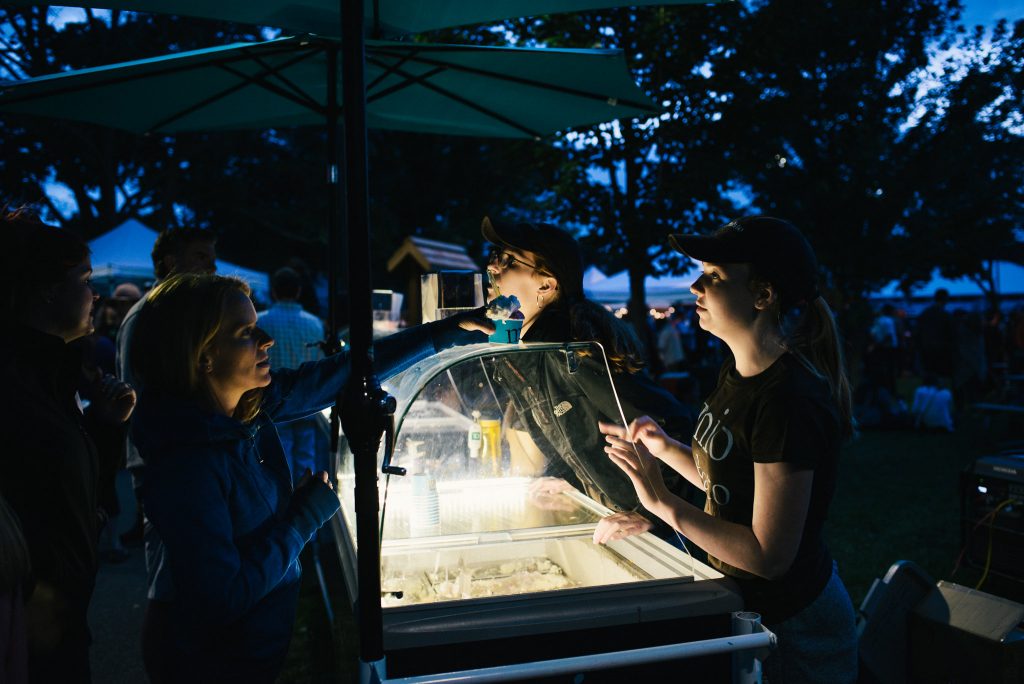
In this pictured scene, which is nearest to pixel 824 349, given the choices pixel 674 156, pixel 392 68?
pixel 392 68

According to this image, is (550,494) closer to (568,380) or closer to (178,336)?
(568,380)

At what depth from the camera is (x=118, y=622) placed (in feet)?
13.7

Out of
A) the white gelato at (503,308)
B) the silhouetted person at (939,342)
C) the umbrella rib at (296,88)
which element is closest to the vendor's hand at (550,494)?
the white gelato at (503,308)

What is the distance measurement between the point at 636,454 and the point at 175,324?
3.85 feet

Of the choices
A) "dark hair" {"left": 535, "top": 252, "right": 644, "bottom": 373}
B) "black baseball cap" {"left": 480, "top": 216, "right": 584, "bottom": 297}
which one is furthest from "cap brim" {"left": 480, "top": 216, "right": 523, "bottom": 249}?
"dark hair" {"left": 535, "top": 252, "right": 644, "bottom": 373}

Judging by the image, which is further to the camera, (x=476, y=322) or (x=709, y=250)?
(x=476, y=322)

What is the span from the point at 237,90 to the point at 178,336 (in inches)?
120

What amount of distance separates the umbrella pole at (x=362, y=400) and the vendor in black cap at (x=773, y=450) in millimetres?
718

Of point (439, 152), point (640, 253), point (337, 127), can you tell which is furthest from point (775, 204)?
point (337, 127)

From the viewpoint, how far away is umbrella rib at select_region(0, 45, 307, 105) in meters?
3.54

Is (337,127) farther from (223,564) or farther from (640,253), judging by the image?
(640,253)

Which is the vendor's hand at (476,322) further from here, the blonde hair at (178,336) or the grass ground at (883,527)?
the grass ground at (883,527)

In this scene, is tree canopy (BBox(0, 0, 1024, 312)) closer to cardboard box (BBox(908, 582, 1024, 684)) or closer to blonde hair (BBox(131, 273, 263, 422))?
blonde hair (BBox(131, 273, 263, 422))

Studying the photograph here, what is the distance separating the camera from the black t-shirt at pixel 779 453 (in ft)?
5.60
